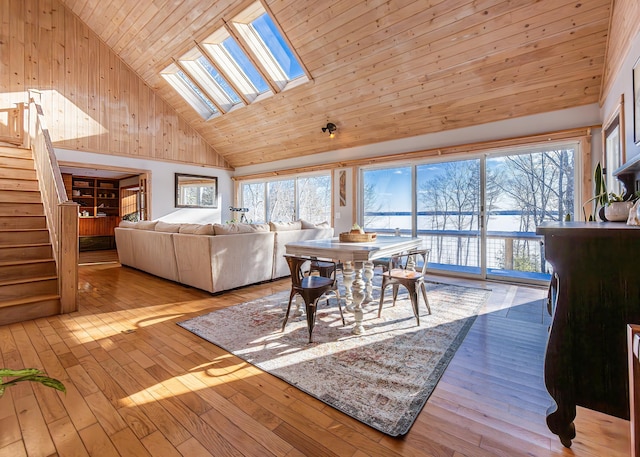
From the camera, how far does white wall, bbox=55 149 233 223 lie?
20.4 ft

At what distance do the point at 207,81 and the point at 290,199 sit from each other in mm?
3074

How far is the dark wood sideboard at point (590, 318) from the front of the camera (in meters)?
1.22

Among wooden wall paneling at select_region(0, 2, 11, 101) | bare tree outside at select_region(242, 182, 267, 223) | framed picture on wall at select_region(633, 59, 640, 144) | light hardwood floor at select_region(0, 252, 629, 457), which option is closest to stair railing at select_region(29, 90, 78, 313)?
light hardwood floor at select_region(0, 252, 629, 457)

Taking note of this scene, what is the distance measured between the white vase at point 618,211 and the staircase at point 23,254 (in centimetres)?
479

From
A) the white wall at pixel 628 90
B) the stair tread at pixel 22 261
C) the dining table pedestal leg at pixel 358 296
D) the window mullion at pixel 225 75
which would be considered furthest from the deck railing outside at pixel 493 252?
the stair tread at pixel 22 261

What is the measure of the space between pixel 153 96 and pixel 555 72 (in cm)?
767

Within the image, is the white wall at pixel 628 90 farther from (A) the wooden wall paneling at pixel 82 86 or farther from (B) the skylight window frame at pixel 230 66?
(A) the wooden wall paneling at pixel 82 86

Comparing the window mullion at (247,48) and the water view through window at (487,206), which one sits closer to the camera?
the water view through window at (487,206)

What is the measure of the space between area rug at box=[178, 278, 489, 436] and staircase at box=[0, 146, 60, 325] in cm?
161

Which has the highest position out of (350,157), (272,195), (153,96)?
(153,96)

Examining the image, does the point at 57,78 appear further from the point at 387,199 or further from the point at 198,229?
the point at 387,199

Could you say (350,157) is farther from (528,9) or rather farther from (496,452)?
(496,452)

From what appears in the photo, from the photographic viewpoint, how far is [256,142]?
279 inches

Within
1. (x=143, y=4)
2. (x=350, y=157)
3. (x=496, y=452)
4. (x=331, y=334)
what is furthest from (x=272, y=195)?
(x=496, y=452)
